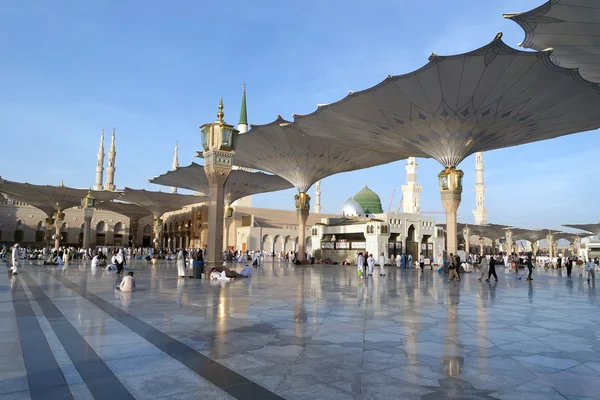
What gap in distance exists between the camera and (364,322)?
6285 mm

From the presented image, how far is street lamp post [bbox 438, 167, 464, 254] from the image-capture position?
69.4 ft

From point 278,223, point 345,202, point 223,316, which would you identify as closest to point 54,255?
point 223,316

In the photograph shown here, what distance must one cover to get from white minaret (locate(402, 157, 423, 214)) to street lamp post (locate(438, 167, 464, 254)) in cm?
3515

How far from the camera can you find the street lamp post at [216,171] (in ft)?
48.0

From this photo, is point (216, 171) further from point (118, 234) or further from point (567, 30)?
point (118, 234)

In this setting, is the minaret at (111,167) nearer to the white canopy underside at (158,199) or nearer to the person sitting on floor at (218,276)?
the white canopy underside at (158,199)

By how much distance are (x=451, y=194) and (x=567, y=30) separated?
1041cm

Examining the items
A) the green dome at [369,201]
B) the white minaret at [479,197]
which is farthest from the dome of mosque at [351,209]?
the white minaret at [479,197]

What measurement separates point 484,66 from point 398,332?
11.7m

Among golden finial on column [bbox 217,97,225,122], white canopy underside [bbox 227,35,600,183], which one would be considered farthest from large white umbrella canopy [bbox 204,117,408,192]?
golden finial on column [bbox 217,97,225,122]

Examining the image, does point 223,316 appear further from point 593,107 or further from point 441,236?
point 441,236

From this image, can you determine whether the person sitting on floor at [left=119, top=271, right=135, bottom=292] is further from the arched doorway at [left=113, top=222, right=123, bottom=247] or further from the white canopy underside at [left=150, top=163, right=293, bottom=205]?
the arched doorway at [left=113, top=222, right=123, bottom=247]

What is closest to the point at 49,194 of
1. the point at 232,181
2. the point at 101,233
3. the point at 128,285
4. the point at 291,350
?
the point at 232,181

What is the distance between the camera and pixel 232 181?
3416 centimetres
